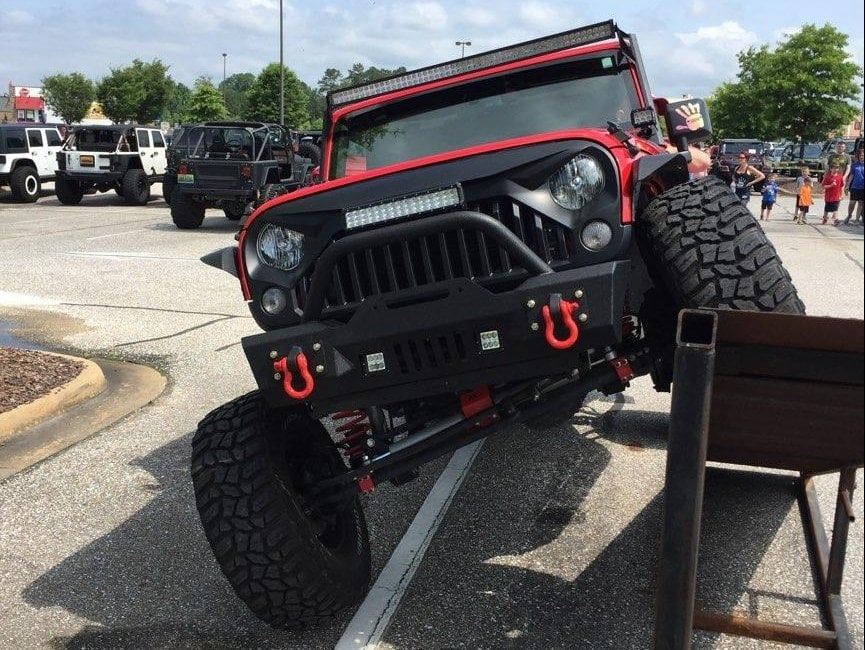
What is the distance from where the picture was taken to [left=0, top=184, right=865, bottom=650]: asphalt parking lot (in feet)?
10.6

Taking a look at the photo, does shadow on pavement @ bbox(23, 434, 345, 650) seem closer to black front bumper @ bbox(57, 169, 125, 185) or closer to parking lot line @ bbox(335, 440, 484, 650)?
parking lot line @ bbox(335, 440, 484, 650)

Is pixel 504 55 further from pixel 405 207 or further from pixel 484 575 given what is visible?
pixel 484 575

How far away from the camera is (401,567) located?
378 centimetres

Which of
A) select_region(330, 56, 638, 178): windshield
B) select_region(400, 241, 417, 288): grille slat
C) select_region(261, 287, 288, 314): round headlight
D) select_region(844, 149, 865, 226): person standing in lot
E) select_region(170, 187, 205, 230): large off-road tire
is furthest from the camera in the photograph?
select_region(170, 187, 205, 230): large off-road tire

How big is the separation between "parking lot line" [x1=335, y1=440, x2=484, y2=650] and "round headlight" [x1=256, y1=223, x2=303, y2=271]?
1.37m

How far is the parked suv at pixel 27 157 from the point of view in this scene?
22.6 meters

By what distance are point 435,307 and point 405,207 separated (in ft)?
1.24

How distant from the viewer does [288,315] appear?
10.5ft

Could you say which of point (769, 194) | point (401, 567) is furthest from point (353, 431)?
point (769, 194)

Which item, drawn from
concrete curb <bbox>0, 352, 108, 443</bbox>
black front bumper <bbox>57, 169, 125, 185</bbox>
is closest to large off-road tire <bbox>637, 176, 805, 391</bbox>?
concrete curb <bbox>0, 352, 108, 443</bbox>

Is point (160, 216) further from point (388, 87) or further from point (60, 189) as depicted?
point (388, 87)

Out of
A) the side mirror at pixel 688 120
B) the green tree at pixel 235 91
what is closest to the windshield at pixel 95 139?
the side mirror at pixel 688 120

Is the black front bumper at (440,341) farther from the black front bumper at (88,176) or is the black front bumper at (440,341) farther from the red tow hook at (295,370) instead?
the black front bumper at (88,176)

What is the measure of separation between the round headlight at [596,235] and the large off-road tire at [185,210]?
15560mm
